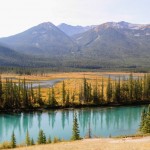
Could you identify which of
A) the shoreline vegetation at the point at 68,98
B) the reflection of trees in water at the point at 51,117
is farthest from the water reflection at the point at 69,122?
the shoreline vegetation at the point at 68,98

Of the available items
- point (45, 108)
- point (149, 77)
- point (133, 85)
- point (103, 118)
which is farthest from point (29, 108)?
point (149, 77)

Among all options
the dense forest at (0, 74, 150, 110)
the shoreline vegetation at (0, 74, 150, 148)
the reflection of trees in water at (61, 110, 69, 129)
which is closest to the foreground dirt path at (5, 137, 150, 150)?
the reflection of trees in water at (61, 110, 69, 129)

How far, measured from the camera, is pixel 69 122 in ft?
418

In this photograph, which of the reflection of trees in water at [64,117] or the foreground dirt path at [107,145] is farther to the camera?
the reflection of trees in water at [64,117]

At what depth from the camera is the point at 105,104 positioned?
162 metres

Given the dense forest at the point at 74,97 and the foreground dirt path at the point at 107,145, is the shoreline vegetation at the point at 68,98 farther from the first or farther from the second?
the foreground dirt path at the point at 107,145

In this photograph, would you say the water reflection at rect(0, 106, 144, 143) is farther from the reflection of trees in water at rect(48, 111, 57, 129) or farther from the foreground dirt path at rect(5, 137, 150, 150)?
the foreground dirt path at rect(5, 137, 150, 150)

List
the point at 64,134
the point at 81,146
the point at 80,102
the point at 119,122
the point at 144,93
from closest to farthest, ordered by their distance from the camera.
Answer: the point at 81,146, the point at 64,134, the point at 119,122, the point at 80,102, the point at 144,93

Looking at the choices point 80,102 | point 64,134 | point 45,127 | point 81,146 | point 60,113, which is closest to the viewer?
point 81,146

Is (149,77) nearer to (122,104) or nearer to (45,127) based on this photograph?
(122,104)

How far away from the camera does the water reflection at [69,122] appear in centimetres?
11006

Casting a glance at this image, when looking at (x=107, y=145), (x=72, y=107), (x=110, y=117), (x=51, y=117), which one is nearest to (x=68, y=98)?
(x=72, y=107)

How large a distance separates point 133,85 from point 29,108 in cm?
6205

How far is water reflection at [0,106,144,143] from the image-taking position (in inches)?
4333
